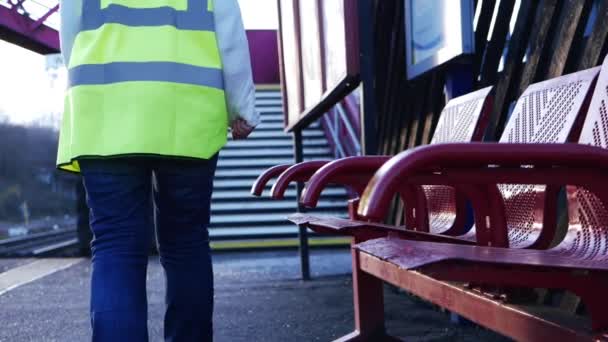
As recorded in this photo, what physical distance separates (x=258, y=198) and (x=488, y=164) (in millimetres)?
7759

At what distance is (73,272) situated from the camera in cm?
Result: 611

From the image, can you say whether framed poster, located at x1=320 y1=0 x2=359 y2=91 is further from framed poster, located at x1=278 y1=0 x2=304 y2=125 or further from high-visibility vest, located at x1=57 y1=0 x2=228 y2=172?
framed poster, located at x1=278 y1=0 x2=304 y2=125

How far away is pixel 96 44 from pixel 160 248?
61 cm

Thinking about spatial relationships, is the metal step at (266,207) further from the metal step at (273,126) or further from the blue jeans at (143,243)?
the blue jeans at (143,243)

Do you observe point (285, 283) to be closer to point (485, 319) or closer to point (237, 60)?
point (237, 60)

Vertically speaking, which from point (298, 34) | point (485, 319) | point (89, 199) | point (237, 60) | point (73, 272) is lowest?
point (73, 272)

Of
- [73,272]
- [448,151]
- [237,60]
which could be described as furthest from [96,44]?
[73,272]

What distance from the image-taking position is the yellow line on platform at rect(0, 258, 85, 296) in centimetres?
541

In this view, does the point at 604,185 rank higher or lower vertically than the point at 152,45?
lower

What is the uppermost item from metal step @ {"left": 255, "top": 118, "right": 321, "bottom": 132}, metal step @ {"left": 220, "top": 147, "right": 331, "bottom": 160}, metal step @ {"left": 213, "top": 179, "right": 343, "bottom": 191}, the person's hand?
metal step @ {"left": 255, "top": 118, "right": 321, "bottom": 132}

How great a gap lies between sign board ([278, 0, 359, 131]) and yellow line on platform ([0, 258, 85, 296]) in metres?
2.29

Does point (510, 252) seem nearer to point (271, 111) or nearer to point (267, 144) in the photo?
point (267, 144)

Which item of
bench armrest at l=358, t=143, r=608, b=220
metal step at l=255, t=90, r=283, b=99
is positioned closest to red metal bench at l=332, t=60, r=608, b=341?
bench armrest at l=358, t=143, r=608, b=220

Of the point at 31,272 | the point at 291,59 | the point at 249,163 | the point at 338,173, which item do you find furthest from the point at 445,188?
the point at 249,163
